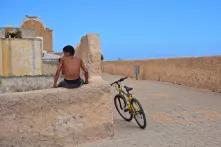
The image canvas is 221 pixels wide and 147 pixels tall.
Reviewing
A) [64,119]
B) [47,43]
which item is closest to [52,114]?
[64,119]

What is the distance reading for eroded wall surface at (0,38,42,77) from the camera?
20984 millimetres

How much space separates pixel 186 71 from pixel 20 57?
730 cm

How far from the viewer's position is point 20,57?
2145 cm

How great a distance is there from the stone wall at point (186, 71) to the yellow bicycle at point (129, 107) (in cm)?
684

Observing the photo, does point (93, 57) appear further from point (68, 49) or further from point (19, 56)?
point (19, 56)

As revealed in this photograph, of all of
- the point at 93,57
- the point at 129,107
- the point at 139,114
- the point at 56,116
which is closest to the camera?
the point at 56,116

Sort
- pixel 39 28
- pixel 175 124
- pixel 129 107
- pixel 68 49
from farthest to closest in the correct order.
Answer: pixel 39 28 → pixel 175 124 → pixel 129 107 → pixel 68 49

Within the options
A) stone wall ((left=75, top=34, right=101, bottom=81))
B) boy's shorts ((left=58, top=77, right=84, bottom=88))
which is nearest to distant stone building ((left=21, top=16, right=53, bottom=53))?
stone wall ((left=75, top=34, right=101, bottom=81))

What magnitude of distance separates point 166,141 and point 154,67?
16.5m

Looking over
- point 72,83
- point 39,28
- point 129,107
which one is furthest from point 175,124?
point 39,28

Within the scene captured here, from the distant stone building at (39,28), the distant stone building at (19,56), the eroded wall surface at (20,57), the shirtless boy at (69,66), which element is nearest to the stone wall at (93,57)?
the shirtless boy at (69,66)

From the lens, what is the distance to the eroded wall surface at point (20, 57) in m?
21.0

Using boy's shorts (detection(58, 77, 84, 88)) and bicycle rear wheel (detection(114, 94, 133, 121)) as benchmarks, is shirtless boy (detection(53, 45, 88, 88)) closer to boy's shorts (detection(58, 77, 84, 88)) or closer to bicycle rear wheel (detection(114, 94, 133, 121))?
boy's shorts (detection(58, 77, 84, 88))

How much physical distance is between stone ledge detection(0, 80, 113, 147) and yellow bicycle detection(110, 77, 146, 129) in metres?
1.38
